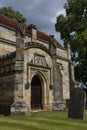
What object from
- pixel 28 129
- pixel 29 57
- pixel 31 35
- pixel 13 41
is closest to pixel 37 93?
pixel 29 57

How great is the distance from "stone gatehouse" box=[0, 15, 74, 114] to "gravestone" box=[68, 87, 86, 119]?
163 inches

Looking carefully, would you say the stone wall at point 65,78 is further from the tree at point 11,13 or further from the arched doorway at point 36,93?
the tree at point 11,13

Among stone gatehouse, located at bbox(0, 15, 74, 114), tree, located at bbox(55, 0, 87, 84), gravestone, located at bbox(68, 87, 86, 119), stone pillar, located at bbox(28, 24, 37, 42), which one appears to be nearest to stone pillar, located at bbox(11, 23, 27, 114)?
stone gatehouse, located at bbox(0, 15, 74, 114)

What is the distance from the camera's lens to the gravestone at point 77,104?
16.2 metres

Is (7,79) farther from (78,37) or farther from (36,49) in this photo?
(78,37)

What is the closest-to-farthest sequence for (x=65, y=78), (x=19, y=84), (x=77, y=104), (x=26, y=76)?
(x=77, y=104) → (x=19, y=84) → (x=26, y=76) → (x=65, y=78)

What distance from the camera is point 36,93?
893 inches

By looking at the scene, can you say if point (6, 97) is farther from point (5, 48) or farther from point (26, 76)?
Result: point (5, 48)

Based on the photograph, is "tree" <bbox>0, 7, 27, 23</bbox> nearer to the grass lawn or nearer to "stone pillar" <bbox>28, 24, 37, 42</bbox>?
"stone pillar" <bbox>28, 24, 37, 42</bbox>

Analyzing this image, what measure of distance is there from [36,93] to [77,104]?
22.3ft

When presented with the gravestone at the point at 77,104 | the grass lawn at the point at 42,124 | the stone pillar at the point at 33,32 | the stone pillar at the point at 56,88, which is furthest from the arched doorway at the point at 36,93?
the stone pillar at the point at 33,32

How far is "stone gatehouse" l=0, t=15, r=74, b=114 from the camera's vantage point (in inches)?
765

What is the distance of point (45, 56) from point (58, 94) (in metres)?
3.81

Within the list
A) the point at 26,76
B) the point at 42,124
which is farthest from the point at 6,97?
the point at 42,124
